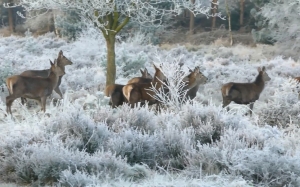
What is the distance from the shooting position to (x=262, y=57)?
26.2 meters

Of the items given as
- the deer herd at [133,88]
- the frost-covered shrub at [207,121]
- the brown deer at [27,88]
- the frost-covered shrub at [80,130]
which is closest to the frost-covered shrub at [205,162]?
the frost-covered shrub at [207,121]

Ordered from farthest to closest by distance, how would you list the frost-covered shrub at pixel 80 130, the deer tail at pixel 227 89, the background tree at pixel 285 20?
the background tree at pixel 285 20 < the deer tail at pixel 227 89 < the frost-covered shrub at pixel 80 130

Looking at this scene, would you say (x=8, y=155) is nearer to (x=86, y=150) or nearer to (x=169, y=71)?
(x=86, y=150)

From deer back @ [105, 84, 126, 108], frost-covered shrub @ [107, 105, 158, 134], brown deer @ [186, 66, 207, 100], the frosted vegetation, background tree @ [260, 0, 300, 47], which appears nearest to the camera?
the frosted vegetation

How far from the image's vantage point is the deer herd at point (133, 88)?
31.3 feet

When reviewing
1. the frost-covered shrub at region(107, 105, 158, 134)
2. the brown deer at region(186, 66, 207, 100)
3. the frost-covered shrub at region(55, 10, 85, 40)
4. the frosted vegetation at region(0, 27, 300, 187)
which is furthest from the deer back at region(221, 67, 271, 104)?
the frost-covered shrub at region(55, 10, 85, 40)

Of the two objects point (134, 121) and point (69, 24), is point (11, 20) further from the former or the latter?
point (134, 121)

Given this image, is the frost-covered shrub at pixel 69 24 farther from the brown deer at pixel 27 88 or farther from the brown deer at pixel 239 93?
the brown deer at pixel 239 93

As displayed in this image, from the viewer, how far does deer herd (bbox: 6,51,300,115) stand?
31.3 ft

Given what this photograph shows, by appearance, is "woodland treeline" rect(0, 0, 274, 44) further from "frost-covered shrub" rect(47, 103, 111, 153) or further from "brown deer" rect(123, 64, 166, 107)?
"frost-covered shrub" rect(47, 103, 111, 153)

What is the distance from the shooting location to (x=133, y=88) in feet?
31.1

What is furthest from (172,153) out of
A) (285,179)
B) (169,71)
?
(169,71)

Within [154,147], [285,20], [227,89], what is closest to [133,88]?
[227,89]

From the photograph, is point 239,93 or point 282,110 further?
point 239,93
